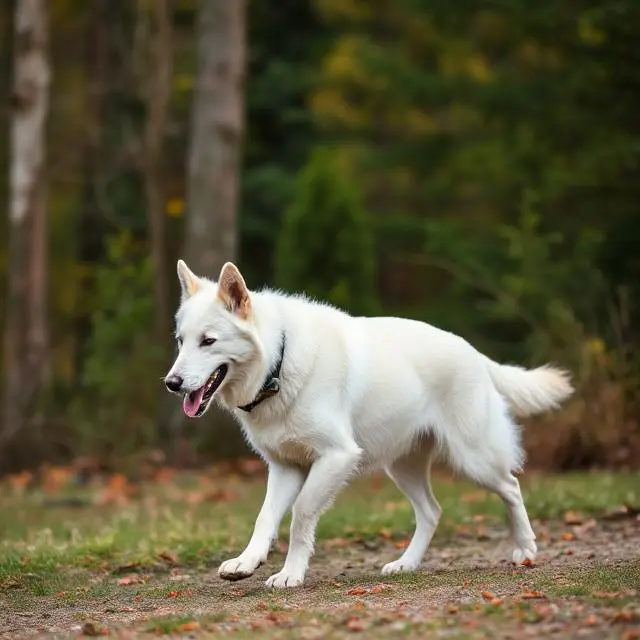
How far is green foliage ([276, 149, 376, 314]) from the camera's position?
597 inches

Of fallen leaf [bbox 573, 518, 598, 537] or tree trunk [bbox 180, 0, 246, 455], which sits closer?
fallen leaf [bbox 573, 518, 598, 537]

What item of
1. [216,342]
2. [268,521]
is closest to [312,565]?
[268,521]

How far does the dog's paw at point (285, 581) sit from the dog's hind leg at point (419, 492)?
0.93 m

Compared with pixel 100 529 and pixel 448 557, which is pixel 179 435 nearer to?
pixel 100 529

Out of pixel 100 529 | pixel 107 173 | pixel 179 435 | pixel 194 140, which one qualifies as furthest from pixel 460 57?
pixel 100 529

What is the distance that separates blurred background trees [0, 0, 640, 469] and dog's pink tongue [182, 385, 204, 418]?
693 cm

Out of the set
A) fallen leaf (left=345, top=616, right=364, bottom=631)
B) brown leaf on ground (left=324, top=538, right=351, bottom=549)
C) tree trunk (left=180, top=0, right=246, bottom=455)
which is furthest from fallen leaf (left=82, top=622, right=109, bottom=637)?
tree trunk (left=180, top=0, right=246, bottom=455)

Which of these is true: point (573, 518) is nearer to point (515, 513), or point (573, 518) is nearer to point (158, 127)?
point (515, 513)

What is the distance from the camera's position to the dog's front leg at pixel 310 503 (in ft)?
21.0

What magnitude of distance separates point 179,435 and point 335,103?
11494 millimetres

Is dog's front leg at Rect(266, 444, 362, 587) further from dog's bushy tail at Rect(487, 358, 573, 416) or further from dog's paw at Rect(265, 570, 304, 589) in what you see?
dog's bushy tail at Rect(487, 358, 573, 416)

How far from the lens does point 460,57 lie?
2422cm

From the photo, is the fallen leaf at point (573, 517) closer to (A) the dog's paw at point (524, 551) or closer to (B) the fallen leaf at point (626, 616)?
(A) the dog's paw at point (524, 551)

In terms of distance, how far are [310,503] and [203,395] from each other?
842 millimetres
